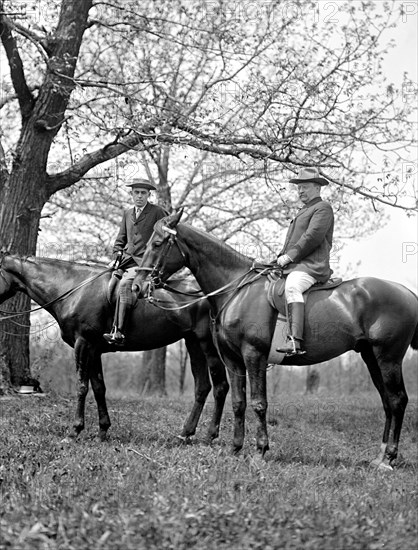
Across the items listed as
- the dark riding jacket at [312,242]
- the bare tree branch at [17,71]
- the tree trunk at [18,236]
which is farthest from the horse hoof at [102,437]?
the bare tree branch at [17,71]

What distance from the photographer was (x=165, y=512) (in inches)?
245

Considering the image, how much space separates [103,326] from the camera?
1164 centimetres

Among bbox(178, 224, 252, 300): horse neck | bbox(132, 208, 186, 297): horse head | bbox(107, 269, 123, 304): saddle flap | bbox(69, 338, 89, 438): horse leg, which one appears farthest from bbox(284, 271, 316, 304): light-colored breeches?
bbox(69, 338, 89, 438): horse leg

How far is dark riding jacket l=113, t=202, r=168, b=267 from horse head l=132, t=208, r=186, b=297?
1.44m

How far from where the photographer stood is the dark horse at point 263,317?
9828mm

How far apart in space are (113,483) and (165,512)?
4.74 feet

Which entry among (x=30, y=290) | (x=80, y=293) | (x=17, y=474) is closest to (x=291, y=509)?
(x=17, y=474)

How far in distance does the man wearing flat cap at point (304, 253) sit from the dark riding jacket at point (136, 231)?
2409mm

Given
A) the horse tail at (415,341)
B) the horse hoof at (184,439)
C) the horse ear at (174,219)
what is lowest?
the horse hoof at (184,439)

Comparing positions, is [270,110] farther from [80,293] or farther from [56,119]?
[80,293]

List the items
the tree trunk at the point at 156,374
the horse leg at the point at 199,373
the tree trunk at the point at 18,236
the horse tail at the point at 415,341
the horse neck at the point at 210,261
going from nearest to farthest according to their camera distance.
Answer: the horse neck at the point at 210,261 → the horse tail at the point at 415,341 → the horse leg at the point at 199,373 → the tree trunk at the point at 18,236 → the tree trunk at the point at 156,374

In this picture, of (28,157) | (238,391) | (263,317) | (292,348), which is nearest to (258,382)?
(238,391)

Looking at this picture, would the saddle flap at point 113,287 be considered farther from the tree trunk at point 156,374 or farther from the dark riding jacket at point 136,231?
the tree trunk at point 156,374

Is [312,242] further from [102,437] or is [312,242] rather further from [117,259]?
[102,437]
